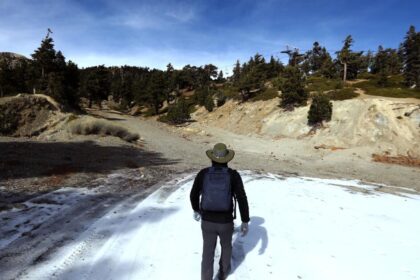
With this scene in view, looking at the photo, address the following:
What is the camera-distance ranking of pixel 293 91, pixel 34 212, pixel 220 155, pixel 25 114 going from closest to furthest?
pixel 220 155
pixel 34 212
pixel 25 114
pixel 293 91

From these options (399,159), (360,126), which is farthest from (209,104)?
(399,159)

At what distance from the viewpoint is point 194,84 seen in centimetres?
9050

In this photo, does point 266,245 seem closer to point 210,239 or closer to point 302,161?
point 210,239

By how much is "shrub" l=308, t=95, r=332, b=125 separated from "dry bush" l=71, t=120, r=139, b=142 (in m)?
→ 16.6

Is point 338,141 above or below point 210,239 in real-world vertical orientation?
below

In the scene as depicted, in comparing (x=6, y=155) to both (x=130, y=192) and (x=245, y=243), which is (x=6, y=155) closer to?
(x=130, y=192)

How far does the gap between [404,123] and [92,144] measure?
24293 millimetres

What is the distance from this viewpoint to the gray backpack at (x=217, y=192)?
15.8 ft

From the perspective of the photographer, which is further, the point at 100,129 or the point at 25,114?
the point at 25,114

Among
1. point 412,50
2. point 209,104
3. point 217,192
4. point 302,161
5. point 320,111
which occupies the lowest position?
point 302,161

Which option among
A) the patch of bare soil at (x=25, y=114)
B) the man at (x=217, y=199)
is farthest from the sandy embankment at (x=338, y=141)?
the man at (x=217, y=199)

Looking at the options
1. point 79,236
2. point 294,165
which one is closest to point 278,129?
point 294,165

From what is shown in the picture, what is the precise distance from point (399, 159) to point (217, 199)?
2352 cm

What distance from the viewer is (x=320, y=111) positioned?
31391 millimetres
